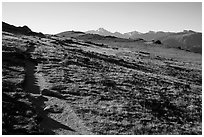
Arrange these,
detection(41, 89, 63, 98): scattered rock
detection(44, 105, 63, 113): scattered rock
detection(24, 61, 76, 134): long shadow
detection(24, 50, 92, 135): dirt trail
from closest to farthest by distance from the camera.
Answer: detection(24, 50, 92, 135): dirt trail
detection(24, 61, 76, 134): long shadow
detection(44, 105, 63, 113): scattered rock
detection(41, 89, 63, 98): scattered rock

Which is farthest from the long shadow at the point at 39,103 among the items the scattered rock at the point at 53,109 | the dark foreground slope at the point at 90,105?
the scattered rock at the point at 53,109

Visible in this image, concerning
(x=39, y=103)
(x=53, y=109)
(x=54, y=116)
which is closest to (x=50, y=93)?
(x=39, y=103)

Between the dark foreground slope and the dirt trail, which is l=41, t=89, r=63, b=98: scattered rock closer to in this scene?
the dark foreground slope

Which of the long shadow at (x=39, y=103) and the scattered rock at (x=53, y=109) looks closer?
the long shadow at (x=39, y=103)

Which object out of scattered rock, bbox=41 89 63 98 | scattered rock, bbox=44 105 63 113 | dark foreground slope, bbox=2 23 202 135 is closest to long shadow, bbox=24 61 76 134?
dark foreground slope, bbox=2 23 202 135

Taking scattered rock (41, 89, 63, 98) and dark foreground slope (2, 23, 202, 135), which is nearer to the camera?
dark foreground slope (2, 23, 202, 135)

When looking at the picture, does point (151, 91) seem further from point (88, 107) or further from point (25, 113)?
point (25, 113)

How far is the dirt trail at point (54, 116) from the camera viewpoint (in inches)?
716

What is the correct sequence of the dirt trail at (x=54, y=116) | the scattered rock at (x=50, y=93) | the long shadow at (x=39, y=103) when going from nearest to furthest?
the dirt trail at (x=54, y=116)
the long shadow at (x=39, y=103)
the scattered rock at (x=50, y=93)

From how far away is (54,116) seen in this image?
66.8 ft

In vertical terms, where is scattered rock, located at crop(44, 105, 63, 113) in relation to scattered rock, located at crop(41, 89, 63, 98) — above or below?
below

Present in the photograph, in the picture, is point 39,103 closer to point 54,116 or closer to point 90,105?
point 54,116

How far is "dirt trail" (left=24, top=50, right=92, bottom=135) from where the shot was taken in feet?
59.7

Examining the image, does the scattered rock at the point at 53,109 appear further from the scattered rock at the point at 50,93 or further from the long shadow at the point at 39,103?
the scattered rock at the point at 50,93
